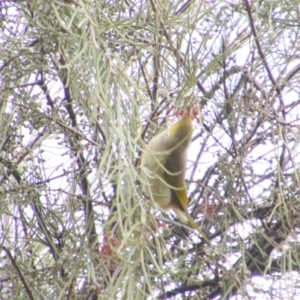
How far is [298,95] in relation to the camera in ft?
6.82

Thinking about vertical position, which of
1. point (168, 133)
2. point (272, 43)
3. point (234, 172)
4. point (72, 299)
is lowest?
point (72, 299)

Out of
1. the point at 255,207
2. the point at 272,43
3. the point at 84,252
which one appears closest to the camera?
the point at 84,252

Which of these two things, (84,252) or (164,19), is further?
(164,19)

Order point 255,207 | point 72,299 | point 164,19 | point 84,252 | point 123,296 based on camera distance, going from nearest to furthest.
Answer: point 123,296
point 84,252
point 72,299
point 164,19
point 255,207

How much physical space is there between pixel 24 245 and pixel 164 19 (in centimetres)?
80

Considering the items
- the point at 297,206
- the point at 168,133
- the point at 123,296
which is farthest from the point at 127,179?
the point at 297,206

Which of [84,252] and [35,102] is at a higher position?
[35,102]

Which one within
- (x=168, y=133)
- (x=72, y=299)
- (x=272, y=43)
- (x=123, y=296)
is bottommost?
(x=123, y=296)

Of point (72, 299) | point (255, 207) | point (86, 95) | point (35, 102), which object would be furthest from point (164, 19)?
point (72, 299)

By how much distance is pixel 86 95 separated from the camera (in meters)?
1.91

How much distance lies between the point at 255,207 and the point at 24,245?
0.70m

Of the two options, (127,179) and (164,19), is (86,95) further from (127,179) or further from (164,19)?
(127,179)

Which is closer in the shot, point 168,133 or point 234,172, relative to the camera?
point 168,133

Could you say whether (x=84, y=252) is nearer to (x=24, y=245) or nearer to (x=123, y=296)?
(x=123, y=296)
